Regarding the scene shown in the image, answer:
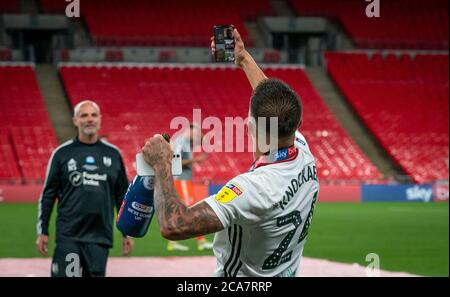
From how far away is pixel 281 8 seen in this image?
147ft

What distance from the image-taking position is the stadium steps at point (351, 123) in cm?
3416

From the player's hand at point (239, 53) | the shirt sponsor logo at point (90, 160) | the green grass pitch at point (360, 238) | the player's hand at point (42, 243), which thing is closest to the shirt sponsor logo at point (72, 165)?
the shirt sponsor logo at point (90, 160)

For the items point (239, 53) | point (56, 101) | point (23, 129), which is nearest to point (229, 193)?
point (239, 53)

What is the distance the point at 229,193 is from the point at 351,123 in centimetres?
3414

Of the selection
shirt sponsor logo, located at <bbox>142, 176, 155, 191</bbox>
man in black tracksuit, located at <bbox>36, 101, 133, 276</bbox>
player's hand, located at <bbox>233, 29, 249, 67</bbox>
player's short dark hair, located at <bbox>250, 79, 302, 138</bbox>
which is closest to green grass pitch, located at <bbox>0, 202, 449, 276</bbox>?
man in black tracksuit, located at <bbox>36, 101, 133, 276</bbox>

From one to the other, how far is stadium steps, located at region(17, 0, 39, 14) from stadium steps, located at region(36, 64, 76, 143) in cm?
364

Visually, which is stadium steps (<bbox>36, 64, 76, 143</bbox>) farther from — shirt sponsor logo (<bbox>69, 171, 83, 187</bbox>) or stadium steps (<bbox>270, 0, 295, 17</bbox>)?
shirt sponsor logo (<bbox>69, 171, 83, 187</bbox>)

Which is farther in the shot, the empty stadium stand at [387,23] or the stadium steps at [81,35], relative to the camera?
the empty stadium stand at [387,23]

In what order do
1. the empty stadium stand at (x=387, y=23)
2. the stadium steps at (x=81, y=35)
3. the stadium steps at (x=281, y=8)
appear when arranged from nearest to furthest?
the stadium steps at (x=81, y=35) → the empty stadium stand at (x=387, y=23) → the stadium steps at (x=281, y=8)

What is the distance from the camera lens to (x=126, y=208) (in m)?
3.67

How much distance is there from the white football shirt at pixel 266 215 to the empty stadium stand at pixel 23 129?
2411cm

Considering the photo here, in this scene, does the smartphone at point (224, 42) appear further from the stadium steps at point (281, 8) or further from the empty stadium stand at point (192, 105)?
the stadium steps at point (281, 8)

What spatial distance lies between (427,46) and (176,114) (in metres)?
16.0

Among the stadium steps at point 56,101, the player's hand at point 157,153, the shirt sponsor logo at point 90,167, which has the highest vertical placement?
the player's hand at point 157,153
